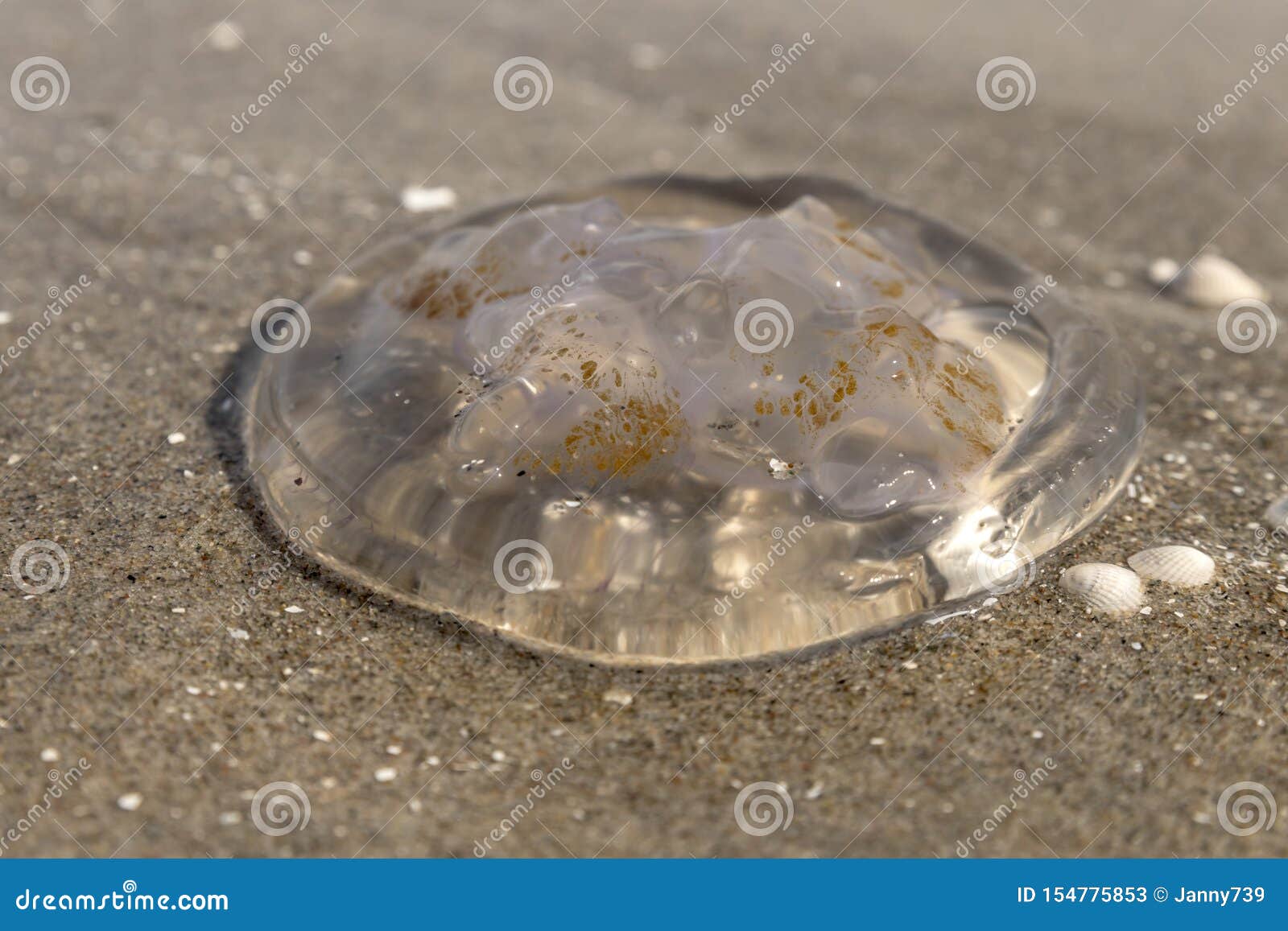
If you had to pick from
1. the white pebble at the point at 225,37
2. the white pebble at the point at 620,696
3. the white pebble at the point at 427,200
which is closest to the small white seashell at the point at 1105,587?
the white pebble at the point at 620,696

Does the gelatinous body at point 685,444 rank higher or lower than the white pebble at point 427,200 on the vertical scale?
higher

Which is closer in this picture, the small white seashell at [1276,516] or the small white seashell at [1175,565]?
the small white seashell at [1175,565]

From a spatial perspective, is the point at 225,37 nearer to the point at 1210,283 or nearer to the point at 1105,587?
the point at 1210,283

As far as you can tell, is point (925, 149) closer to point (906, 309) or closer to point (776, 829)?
point (906, 309)

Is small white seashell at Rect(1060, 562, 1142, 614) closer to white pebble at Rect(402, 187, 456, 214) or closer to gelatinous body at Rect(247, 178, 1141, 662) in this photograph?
gelatinous body at Rect(247, 178, 1141, 662)

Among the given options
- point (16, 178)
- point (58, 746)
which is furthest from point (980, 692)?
point (16, 178)

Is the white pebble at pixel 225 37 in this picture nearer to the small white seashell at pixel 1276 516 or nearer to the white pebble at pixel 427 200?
the white pebble at pixel 427 200
